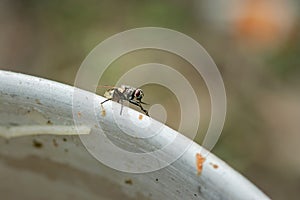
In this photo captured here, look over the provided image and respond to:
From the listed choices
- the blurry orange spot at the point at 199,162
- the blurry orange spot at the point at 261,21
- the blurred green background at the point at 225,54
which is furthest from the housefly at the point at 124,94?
the blurry orange spot at the point at 261,21

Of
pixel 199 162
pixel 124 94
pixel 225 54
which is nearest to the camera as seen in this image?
pixel 199 162

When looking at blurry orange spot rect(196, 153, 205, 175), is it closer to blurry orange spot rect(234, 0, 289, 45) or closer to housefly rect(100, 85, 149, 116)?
housefly rect(100, 85, 149, 116)

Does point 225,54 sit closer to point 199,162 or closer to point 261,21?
point 261,21

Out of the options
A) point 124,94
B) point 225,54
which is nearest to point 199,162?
point 124,94

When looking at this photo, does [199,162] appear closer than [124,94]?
Yes

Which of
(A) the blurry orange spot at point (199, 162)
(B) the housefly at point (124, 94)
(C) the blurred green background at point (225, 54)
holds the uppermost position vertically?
(C) the blurred green background at point (225, 54)

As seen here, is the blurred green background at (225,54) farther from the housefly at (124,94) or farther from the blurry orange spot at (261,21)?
the housefly at (124,94)

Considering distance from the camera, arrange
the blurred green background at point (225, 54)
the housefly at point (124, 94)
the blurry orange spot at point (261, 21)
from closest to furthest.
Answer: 1. the housefly at point (124, 94)
2. the blurred green background at point (225, 54)
3. the blurry orange spot at point (261, 21)

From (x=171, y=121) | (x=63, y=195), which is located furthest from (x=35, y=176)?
(x=171, y=121)
